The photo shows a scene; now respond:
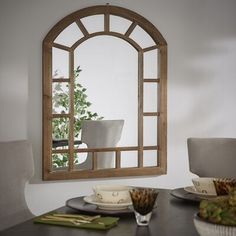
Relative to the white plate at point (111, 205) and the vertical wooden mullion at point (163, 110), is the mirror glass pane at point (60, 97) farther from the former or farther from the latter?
the white plate at point (111, 205)

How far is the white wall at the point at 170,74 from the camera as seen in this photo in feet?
12.6

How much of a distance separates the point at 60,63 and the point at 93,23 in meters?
0.43

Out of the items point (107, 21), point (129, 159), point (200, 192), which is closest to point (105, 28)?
point (107, 21)

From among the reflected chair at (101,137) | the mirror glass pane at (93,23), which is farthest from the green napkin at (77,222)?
the mirror glass pane at (93,23)

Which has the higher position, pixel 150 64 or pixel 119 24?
pixel 119 24

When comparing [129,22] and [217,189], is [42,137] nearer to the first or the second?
[129,22]

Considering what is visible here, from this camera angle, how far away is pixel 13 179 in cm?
252

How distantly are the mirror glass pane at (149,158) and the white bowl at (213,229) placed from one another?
2.77m

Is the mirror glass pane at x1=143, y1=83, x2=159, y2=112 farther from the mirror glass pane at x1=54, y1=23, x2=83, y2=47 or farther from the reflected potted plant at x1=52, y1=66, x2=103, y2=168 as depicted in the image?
the mirror glass pane at x1=54, y1=23, x2=83, y2=47

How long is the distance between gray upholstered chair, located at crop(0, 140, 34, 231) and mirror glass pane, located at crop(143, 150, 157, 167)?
1.76 m

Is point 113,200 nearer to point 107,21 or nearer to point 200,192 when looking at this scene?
point 200,192

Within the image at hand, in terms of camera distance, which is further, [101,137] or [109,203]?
[101,137]

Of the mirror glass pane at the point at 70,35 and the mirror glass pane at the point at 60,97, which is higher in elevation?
the mirror glass pane at the point at 70,35

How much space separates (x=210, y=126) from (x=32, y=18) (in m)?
1.81
